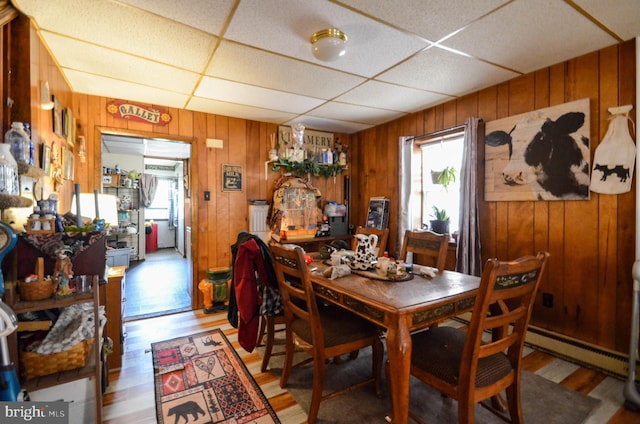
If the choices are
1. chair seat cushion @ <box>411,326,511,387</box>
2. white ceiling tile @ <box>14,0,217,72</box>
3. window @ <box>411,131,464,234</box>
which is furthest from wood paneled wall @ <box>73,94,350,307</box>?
chair seat cushion @ <box>411,326,511,387</box>

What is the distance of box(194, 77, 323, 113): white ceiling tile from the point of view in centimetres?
281

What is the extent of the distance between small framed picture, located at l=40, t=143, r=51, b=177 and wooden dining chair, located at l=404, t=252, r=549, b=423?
2560 mm

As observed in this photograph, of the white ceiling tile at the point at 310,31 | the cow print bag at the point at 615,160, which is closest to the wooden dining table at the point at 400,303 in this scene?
the cow print bag at the point at 615,160

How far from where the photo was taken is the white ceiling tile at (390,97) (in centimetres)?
290

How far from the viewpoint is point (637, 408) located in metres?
1.76

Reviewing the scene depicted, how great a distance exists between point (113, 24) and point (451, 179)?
10.8 ft

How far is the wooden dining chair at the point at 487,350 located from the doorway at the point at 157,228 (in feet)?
9.89

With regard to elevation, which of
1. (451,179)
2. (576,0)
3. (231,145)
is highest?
(576,0)

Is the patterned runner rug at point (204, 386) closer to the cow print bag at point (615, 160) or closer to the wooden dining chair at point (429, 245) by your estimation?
the wooden dining chair at point (429, 245)

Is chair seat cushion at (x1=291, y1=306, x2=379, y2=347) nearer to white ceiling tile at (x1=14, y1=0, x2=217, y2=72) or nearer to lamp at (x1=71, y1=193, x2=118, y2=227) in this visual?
lamp at (x1=71, y1=193, x2=118, y2=227)

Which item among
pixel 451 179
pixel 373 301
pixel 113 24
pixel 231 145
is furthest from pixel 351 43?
pixel 231 145

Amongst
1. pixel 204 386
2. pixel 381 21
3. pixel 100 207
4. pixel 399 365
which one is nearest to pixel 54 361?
pixel 204 386

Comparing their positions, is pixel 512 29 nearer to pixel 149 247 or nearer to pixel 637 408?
pixel 637 408

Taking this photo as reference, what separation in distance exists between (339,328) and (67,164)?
272cm
